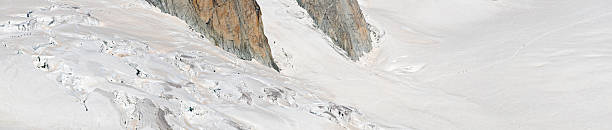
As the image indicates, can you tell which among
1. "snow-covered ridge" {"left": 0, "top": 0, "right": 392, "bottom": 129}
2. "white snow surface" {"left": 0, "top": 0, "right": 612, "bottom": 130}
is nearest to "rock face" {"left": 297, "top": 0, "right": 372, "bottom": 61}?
"white snow surface" {"left": 0, "top": 0, "right": 612, "bottom": 130}

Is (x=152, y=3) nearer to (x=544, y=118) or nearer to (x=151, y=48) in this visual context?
(x=151, y=48)

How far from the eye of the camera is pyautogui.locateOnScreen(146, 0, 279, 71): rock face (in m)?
11.8

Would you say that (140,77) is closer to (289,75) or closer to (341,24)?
(289,75)

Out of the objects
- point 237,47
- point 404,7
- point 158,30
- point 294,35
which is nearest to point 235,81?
point 158,30

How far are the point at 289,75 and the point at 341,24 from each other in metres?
7.75

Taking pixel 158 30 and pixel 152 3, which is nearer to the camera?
pixel 158 30

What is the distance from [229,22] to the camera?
12703 millimetres

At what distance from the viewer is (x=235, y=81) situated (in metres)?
8.91

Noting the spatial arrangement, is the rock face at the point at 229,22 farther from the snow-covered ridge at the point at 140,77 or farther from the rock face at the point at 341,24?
the rock face at the point at 341,24

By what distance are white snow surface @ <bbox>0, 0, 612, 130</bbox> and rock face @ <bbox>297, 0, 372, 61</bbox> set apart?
478 mm

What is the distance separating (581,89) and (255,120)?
1055 centimetres

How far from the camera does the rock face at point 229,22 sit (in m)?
11.8

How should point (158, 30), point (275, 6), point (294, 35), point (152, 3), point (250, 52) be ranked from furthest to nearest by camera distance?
point (275, 6) → point (294, 35) → point (250, 52) → point (152, 3) → point (158, 30)

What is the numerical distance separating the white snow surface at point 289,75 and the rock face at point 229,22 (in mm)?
370
